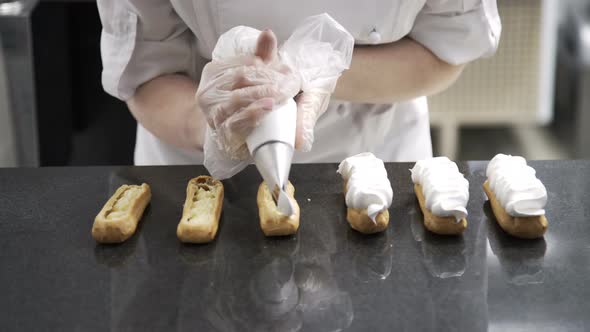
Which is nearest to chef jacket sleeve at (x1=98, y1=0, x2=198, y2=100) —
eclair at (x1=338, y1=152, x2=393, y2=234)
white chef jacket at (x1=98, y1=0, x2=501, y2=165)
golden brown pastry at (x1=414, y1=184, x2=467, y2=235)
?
white chef jacket at (x1=98, y1=0, x2=501, y2=165)

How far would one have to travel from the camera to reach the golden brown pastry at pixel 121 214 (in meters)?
0.92

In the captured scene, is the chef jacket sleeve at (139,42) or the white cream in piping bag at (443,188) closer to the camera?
the white cream in piping bag at (443,188)

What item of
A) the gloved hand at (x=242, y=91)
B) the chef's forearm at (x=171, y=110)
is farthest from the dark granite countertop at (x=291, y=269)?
the chef's forearm at (x=171, y=110)

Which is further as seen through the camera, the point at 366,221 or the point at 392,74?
the point at 392,74

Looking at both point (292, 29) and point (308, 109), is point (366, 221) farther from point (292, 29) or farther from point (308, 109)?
point (292, 29)

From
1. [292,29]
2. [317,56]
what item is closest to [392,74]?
[292,29]

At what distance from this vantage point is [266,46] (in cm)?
93

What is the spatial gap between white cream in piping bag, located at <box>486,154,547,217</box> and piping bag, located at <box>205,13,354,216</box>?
0.26 meters

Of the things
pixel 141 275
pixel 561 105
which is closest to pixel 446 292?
pixel 141 275

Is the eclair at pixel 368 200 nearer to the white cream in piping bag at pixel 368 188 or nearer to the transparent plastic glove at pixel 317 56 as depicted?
the white cream in piping bag at pixel 368 188

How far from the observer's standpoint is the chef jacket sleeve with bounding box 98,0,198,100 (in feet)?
4.19

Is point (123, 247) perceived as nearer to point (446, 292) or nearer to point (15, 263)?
point (15, 263)

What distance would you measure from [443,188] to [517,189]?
9 centimetres

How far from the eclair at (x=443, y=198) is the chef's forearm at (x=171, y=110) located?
41 cm
